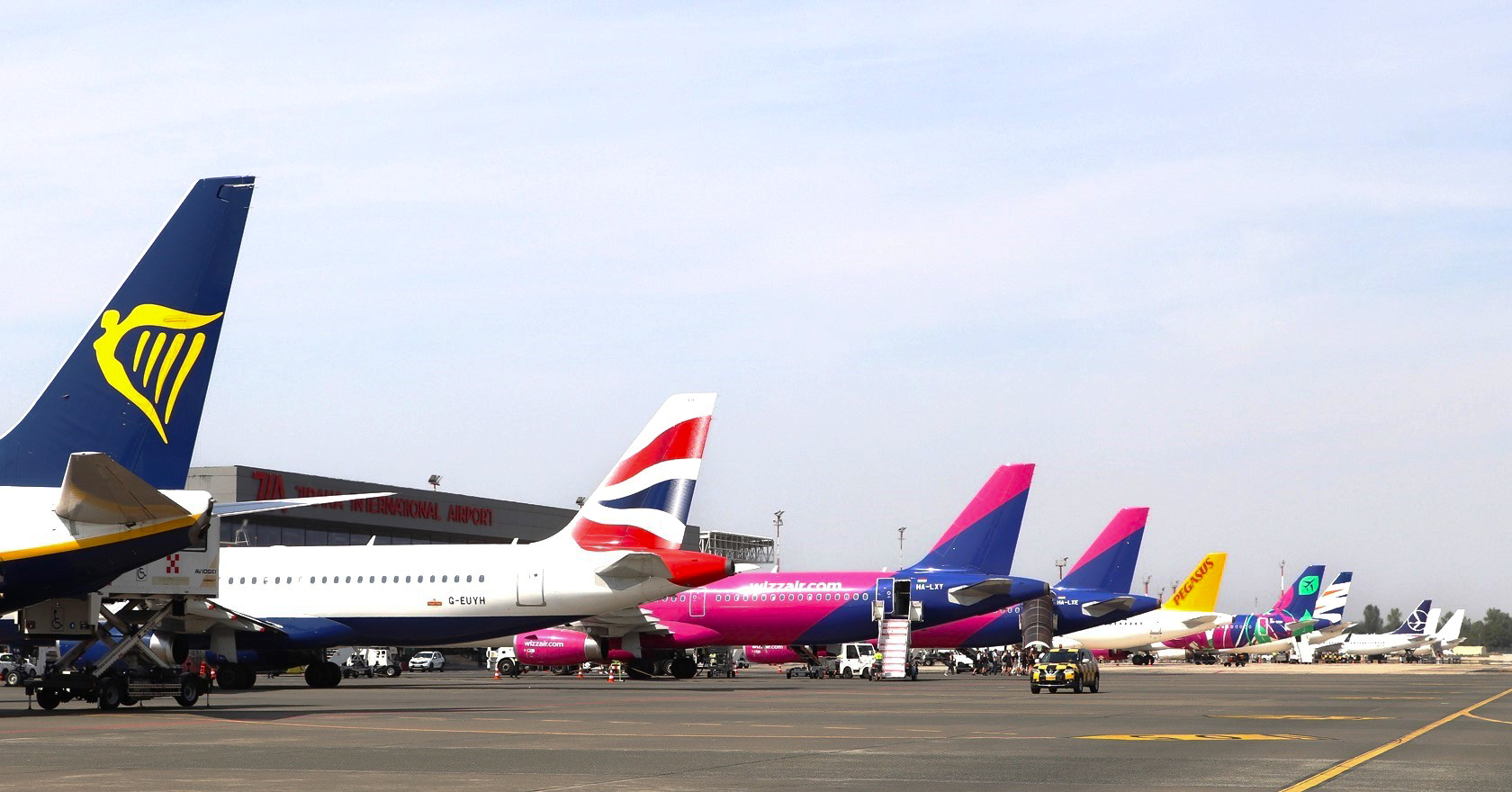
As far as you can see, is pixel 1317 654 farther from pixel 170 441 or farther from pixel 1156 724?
pixel 170 441

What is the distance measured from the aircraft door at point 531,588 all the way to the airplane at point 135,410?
54.7 feet

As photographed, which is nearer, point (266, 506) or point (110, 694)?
point (266, 506)

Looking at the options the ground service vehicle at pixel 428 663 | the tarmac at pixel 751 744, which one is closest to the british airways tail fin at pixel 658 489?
the tarmac at pixel 751 744

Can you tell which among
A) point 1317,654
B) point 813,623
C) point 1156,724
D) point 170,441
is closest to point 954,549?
point 813,623

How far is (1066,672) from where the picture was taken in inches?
1784

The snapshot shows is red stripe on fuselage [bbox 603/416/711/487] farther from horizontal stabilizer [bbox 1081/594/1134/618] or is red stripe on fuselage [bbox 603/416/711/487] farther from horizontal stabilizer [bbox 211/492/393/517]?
horizontal stabilizer [bbox 1081/594/1134/618]

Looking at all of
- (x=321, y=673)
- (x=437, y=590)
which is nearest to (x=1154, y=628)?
(x=321, y=673)

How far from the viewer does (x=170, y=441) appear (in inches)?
1025

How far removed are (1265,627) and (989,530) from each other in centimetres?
6154

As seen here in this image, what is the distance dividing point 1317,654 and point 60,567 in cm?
13778

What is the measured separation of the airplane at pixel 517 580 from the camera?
41938 mm

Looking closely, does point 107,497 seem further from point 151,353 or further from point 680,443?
point 680,443

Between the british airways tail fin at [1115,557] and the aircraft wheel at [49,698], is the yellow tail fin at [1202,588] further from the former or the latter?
the aircraft wheel at [49,698]

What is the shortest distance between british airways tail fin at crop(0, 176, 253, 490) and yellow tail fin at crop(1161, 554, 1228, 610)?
79265 mm
